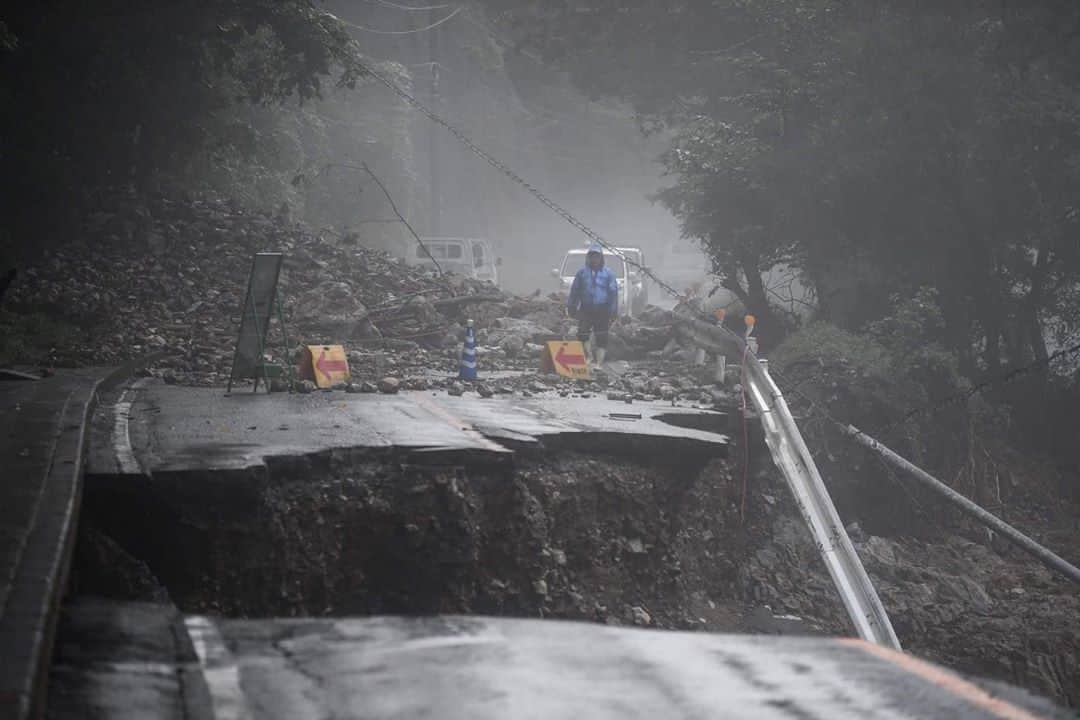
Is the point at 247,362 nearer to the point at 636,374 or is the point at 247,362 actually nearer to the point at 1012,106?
the point at 636,374

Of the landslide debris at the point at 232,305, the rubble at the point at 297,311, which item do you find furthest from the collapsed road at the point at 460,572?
the landslide debris at the point at 232,305

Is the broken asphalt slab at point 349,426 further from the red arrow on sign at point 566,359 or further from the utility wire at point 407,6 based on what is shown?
the utility wire at point 407,6

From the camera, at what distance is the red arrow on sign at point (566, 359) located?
14.2m


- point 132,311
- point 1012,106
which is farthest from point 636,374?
point 132,311

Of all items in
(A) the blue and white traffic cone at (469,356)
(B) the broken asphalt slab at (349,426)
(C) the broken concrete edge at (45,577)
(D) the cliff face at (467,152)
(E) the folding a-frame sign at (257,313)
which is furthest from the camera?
(D) the cliff face at (467,152)

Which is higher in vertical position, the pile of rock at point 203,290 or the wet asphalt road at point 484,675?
the pile of rock at point 203,290

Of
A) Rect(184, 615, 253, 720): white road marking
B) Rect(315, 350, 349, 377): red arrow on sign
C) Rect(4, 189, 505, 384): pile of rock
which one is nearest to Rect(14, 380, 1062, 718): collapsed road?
Rect(184, 615, 253, 720): white road marking

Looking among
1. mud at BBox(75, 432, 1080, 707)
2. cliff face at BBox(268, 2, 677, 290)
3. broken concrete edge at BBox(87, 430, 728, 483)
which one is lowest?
mud at BBox(75, 432, 1080, 707)

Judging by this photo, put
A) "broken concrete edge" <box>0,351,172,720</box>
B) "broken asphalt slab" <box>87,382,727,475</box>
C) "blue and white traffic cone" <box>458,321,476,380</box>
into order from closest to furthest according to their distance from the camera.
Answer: "broken concrete edge" <box>0,351,172,720</box> < "broken asphalt slab" <box>87,382,727,475</box> < "blue and white traffic cone" <box>458,321,476,380</box>

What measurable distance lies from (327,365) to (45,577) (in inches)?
315

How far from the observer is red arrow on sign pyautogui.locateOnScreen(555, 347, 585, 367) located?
1416 centimetres

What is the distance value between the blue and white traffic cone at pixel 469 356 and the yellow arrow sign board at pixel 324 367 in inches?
70.7

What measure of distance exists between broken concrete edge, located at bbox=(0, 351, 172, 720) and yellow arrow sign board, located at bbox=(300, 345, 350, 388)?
13.4 ft

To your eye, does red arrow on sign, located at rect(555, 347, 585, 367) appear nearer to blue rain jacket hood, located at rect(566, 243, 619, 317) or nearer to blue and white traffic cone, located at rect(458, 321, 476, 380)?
blue and white traffic cone, located at rect(458, 321, 476, 380)
